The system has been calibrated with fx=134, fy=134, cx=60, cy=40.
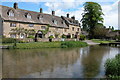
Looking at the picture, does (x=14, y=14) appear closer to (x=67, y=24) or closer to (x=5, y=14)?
(x=5, y=14)

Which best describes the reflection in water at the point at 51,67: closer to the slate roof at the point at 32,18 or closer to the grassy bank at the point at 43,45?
the grassy bank at the point at 43,45

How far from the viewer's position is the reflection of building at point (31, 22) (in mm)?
30547

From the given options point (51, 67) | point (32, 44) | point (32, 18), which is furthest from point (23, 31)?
point (51, 67)

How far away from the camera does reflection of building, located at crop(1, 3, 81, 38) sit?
30.5 m

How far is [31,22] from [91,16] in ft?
88.4

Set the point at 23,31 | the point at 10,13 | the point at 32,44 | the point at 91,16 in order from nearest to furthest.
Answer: the point at 32,44, the point at 10,13, the point at 23,31, the point at 91,16

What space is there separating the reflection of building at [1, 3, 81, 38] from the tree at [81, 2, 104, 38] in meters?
7.25

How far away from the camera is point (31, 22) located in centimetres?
3441

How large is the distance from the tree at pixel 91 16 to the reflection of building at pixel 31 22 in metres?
7.25

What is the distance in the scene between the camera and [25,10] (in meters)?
37.1

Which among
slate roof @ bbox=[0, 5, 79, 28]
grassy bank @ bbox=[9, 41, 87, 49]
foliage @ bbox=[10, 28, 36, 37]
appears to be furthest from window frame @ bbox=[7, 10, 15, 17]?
grassy bank @ bbox=[9, 41, 87, 49]

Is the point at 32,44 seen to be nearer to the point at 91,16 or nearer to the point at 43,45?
the point at 43,45

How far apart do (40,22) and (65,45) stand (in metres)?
13.5

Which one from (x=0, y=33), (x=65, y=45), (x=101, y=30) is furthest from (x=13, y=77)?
(x=101, y=30)
